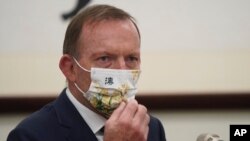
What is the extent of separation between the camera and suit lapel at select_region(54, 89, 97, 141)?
1.26 metres

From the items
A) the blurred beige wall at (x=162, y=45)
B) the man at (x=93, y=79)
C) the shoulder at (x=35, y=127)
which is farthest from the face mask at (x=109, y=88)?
the blurred beige wall at (x=162, y=45)

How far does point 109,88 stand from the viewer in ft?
4.13

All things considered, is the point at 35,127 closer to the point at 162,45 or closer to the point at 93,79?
the point at 93,79

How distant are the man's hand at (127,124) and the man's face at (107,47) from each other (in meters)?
Result: 0.15

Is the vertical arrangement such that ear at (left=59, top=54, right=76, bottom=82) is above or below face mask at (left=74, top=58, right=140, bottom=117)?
above

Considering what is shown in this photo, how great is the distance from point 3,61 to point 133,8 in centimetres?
64

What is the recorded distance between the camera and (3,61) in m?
1.93

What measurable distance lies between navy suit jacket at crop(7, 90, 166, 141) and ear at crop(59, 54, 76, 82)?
0.22ft

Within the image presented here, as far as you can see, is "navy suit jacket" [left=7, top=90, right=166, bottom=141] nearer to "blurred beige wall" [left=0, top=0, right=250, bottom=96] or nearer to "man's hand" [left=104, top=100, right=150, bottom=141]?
"man's hand" [left=104, top=100, right=150, bottom=141]

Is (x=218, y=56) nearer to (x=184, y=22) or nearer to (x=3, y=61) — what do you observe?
(x=184, y=22)

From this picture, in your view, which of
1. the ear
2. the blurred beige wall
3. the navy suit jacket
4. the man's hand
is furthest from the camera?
the blurred beige wall

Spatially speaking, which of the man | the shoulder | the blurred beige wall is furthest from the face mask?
the blurred beige wall

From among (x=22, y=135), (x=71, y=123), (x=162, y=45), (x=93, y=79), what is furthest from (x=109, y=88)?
(x=162, y=45)

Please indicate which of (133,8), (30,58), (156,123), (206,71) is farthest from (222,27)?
(30,58)
